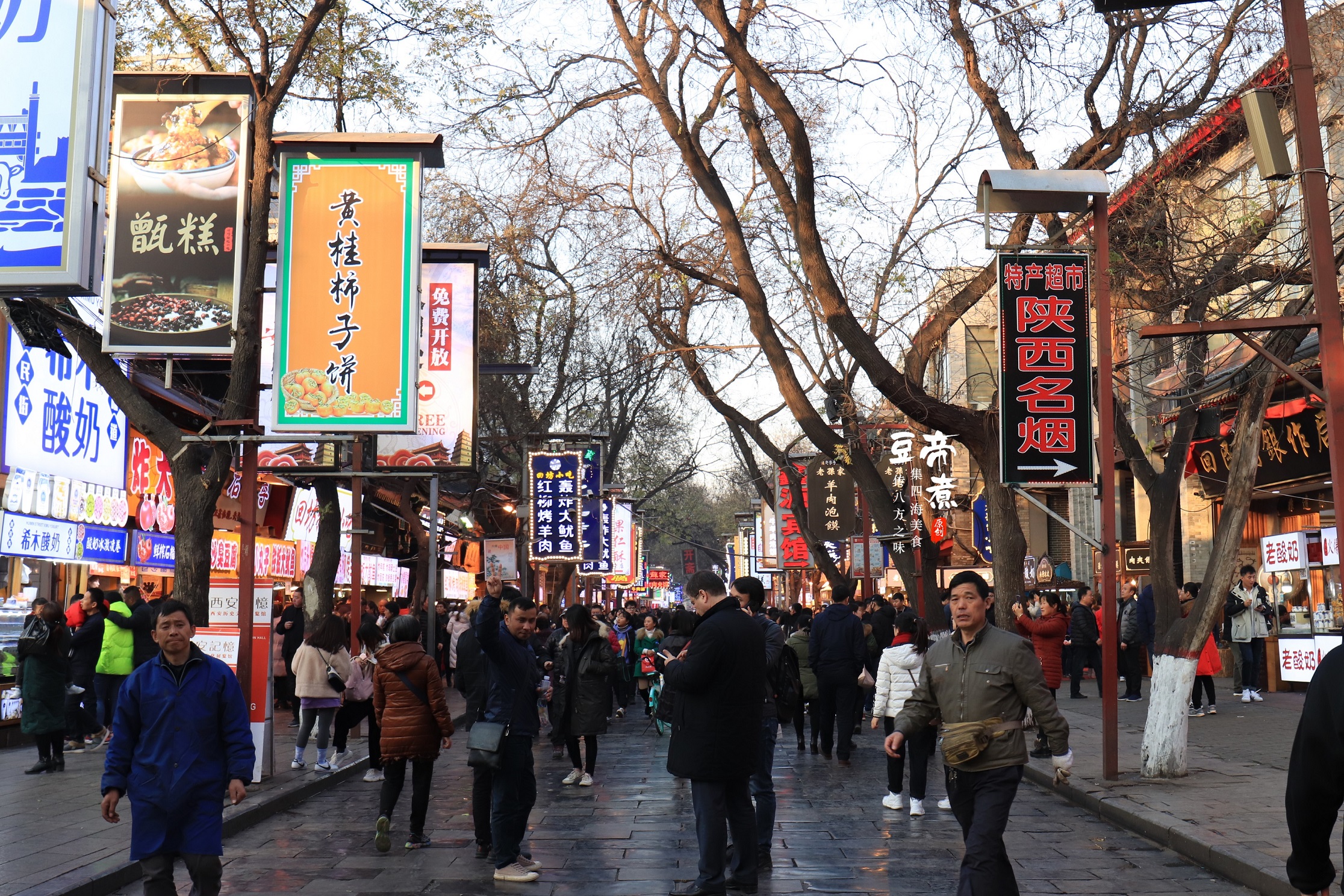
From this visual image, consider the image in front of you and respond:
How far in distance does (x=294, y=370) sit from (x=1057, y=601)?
1120 cm

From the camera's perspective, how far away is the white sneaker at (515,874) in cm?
849

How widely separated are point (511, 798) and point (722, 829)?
1684mm

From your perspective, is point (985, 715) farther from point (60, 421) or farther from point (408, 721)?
point (60, 421)

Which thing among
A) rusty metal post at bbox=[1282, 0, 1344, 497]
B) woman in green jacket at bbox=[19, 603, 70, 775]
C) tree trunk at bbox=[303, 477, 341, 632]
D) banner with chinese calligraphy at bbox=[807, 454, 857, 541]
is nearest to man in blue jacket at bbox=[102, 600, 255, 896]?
rusty metal post at bbox=[1282, 0, 1344, 497]

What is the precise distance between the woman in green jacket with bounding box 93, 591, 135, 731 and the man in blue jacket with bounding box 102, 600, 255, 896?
9.08 meters

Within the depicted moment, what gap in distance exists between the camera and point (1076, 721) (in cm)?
1822

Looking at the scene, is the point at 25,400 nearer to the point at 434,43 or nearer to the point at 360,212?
the point at 360,212

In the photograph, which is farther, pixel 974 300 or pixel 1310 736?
pixel 974 300

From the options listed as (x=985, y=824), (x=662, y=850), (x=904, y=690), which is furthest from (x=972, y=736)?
(x=904, y=690)

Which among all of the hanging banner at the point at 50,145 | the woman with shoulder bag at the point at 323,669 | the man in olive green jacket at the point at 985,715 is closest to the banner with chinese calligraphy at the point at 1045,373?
the man in olive green jacket at the point at 985,715

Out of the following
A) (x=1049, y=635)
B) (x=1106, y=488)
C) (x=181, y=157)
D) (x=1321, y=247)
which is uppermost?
(x=181, y=157)

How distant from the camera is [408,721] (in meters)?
9.74

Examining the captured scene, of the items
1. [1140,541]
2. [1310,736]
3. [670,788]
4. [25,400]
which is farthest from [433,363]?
[1310,736]

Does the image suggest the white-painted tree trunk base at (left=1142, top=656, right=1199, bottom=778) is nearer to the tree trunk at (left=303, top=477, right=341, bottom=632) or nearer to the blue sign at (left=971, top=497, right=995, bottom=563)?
A: the tree trunk at (left=303, top=477, right=341, bottom=632)
